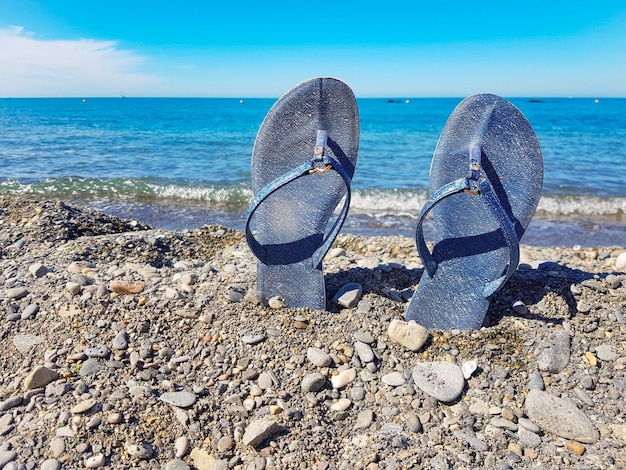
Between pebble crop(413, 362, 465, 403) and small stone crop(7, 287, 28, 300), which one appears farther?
small stone crop(7, 287, 28, 300)

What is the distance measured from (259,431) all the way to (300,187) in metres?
1.69

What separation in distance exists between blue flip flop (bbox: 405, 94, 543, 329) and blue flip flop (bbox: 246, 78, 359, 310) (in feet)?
2.03

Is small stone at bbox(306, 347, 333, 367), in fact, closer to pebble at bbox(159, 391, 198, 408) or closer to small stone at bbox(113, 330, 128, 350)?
pebble at bbox(159, 391, 198, 408)

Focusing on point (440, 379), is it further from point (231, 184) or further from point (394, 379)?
point (231, 184)

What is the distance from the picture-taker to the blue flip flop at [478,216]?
2.76 meters

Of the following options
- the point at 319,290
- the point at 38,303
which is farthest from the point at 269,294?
the point at 38,303

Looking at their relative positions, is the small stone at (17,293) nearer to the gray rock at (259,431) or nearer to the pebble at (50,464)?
the pebble at (50,464)

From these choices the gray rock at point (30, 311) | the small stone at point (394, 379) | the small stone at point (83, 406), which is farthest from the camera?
the gray rock at point (30, 311)

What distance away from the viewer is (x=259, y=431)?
6.40ft

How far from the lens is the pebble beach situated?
193 centimetres

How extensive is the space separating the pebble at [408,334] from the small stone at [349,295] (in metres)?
0.32

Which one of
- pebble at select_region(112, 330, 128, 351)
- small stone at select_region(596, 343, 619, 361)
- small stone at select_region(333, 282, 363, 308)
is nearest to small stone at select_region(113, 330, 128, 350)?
pebble at select_region(112, 330, 128, 351)

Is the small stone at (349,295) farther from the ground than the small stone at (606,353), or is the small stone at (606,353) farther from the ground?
the small stone at (349,295)

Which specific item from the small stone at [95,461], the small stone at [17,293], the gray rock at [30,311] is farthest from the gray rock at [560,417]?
the small stone at [17,293]
